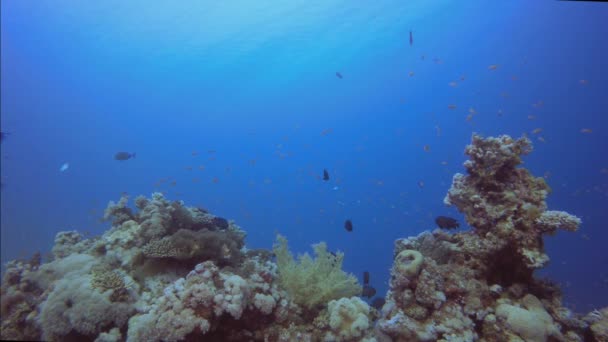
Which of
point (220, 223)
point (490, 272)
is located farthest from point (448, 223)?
point (220, 223)

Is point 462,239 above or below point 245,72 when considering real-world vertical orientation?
below

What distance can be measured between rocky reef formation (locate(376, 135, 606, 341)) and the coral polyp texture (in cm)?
2

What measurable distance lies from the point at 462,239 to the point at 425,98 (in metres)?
91.7

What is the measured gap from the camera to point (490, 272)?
593 centimetres

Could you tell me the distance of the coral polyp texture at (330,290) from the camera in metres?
5.03

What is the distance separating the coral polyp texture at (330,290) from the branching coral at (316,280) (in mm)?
24

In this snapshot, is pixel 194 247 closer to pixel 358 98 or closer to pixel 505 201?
pixel 505 201

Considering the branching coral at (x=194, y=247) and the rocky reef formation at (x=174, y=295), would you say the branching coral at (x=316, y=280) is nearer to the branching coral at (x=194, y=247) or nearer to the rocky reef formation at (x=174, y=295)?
the rocky reef formation at (x=174, y=295)

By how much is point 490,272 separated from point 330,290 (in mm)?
3013

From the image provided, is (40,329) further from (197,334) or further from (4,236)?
(4,236)

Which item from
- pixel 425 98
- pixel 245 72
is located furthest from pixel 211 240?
pixel 425 98

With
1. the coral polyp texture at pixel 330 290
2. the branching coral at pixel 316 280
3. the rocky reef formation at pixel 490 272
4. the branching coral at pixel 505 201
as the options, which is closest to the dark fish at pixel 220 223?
the coral polyp texture at pixel 330 290

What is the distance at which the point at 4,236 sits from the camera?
53.0 meters

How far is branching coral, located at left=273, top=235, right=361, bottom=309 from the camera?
21.4 ft
